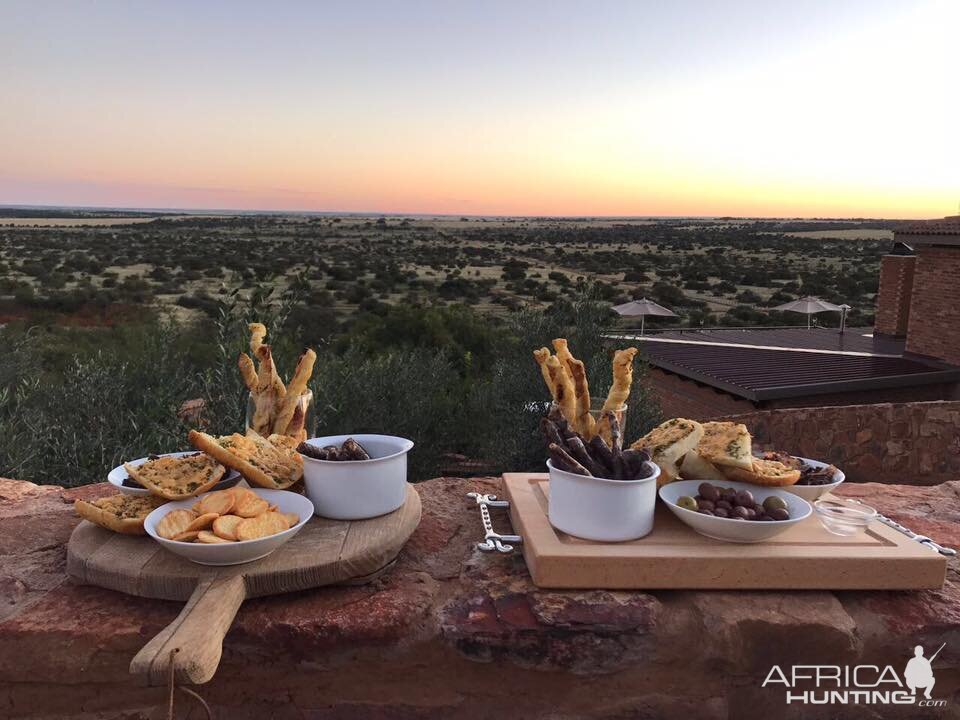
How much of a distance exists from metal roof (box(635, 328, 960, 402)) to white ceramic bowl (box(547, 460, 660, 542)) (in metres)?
9.83

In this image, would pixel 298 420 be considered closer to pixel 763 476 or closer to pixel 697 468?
pixel 697 468

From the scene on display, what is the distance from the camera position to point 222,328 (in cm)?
566

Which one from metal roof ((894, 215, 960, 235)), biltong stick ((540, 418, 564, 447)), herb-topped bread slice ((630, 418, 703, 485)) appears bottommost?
herb-topped bread slice ((630, 418, 703, 485))

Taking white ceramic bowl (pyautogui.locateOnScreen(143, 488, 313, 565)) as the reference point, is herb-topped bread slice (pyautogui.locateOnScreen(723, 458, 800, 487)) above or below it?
above

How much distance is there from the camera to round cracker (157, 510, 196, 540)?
1.87 metres

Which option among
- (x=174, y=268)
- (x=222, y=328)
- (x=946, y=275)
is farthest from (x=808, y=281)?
(x=222, y=328)

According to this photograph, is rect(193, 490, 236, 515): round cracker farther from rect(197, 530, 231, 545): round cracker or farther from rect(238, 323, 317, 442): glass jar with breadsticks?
rect(238, 323, 317, 442): glass jar with breadsticks

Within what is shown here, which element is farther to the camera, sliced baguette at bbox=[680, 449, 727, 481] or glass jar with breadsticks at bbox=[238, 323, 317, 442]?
glass jar with breadsticks at bbox=[238, 323, 317, 442]

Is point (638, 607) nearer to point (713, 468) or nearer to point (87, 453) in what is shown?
point (713, 468)

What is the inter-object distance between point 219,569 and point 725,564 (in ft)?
4.37

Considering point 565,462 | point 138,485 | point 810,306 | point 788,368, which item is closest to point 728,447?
point 565,462

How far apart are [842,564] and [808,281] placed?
1846 inches

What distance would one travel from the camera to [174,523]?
190 cm

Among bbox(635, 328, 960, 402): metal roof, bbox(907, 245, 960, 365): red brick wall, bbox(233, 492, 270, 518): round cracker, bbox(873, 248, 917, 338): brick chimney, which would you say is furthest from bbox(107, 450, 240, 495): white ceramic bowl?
bbox(873, 248, 917, 338): brick chimney
